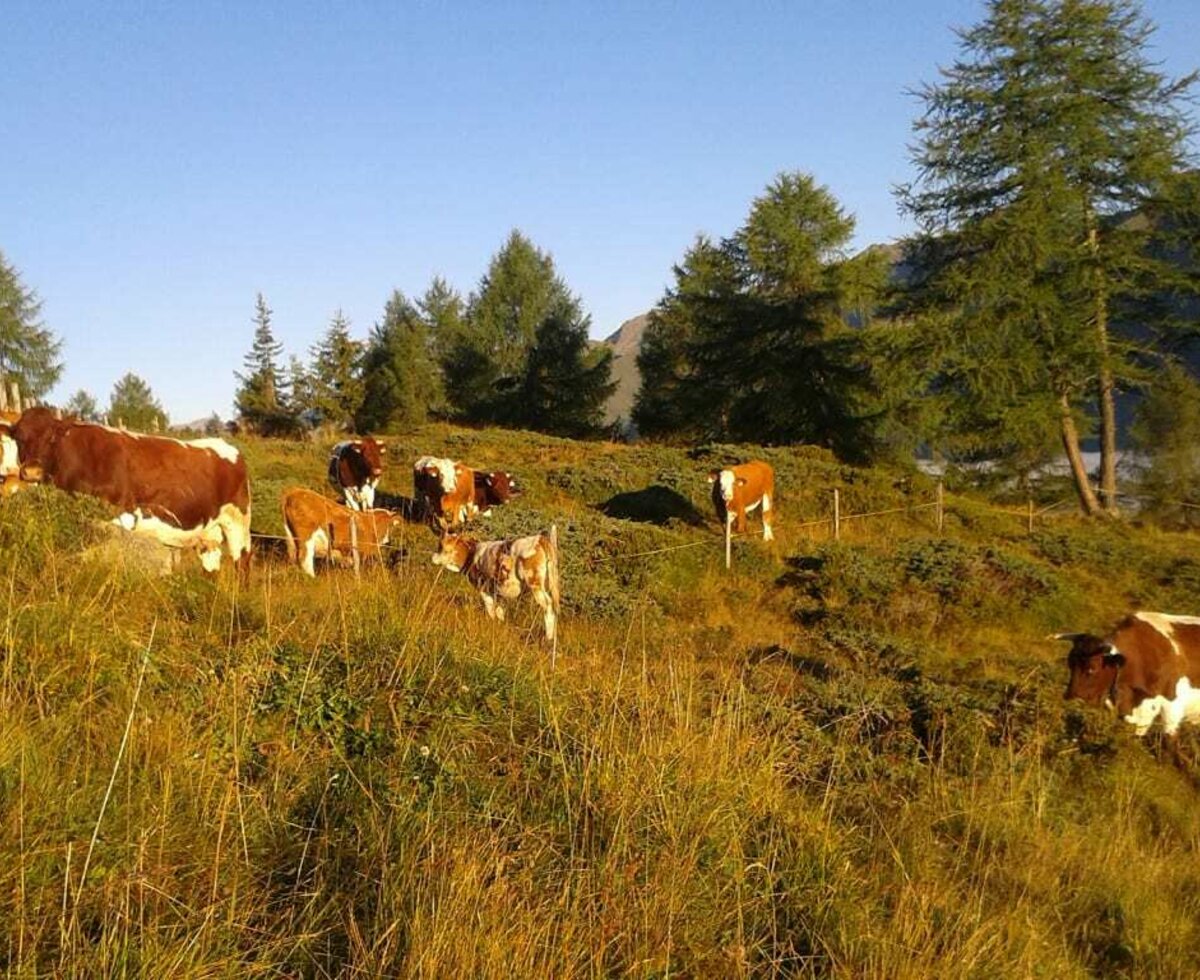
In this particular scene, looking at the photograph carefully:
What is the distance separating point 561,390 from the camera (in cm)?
4253

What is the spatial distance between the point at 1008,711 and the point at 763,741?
472 cm

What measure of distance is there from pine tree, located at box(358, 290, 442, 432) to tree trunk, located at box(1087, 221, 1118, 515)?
1134 inches

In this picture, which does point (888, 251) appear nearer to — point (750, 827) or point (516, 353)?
point (516, 353)

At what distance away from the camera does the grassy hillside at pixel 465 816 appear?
2.46 meters

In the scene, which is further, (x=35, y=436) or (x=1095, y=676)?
(x=1095, y=676)

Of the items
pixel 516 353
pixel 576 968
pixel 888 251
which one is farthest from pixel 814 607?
pixel 516 353

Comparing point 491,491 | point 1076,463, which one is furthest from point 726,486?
point 1076,463

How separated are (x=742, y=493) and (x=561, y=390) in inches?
1002

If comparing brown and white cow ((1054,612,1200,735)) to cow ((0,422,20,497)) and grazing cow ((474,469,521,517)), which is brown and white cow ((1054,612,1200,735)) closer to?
cow ((0,422,20,497))

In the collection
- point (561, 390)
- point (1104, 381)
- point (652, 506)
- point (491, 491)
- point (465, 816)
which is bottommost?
point (465, 816)

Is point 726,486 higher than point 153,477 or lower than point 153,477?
lower

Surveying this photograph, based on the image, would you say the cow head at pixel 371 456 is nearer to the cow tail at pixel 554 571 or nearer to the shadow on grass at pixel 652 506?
the shadow on grass at pixel 652 506

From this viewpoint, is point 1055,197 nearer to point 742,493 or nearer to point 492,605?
point 742,493

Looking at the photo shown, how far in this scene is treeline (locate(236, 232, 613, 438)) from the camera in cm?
4253
